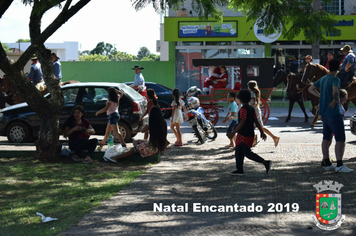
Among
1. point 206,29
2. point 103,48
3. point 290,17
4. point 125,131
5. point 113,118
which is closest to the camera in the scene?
point 290,17

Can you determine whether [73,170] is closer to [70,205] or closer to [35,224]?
[70,205]

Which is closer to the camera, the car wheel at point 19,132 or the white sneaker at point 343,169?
the white sneaker at point 343,169

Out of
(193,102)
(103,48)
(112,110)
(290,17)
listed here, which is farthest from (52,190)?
(103,48)

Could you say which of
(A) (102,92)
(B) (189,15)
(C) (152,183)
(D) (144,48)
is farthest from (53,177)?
(D) (144,48)

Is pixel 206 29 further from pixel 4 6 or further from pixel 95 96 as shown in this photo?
pixel 4 6

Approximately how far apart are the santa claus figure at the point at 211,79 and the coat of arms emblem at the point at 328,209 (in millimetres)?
10878

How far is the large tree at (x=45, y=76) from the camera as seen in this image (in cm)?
1109

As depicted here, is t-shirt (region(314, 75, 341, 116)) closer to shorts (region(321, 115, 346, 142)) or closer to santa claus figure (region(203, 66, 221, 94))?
shorts (region(321, 115, 346, 142))

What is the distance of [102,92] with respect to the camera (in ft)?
47.5

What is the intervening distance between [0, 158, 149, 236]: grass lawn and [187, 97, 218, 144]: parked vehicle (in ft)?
11.0

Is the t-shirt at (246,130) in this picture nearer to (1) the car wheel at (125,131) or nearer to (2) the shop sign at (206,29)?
(1) the car wheel at (125,131)

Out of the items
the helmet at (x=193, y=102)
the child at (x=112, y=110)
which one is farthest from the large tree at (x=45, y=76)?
the helmet at (x=193, y=102)

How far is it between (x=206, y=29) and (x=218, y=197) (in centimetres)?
2148

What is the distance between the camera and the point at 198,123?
46.8 feet
